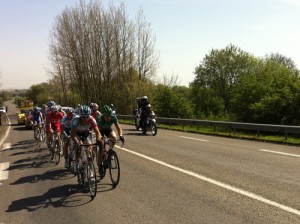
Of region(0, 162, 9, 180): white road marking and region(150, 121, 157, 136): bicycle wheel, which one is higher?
region(150, 121, 157, 136): bicycle wheel

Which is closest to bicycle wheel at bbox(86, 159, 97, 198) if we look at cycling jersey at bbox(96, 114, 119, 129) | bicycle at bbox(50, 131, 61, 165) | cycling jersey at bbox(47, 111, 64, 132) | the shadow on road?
the shadow on road

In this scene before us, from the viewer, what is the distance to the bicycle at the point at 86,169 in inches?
288

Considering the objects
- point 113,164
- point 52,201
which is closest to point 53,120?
point 113,164

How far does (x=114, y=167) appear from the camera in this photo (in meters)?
8.29

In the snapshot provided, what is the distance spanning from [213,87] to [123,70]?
940 inches

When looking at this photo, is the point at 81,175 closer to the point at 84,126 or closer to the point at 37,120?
the point at 84,126

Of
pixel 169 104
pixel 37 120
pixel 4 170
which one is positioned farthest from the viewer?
pixel 169 104

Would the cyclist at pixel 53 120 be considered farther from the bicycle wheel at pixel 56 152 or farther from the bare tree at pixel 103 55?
the bare tree at pixel 103 55

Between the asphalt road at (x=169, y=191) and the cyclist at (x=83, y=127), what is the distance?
3.36 ft

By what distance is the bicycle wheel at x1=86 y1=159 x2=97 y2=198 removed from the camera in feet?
23.8

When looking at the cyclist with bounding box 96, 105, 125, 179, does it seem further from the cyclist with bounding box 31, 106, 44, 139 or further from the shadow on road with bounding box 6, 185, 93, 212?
the cyclist with bounding box 31, 106, 44, 139

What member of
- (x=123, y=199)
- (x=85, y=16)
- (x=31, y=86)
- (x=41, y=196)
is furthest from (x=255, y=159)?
(x=31, y=86)

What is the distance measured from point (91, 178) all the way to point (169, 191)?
61.0 inches

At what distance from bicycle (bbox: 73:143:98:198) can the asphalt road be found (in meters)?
→ 0.21
